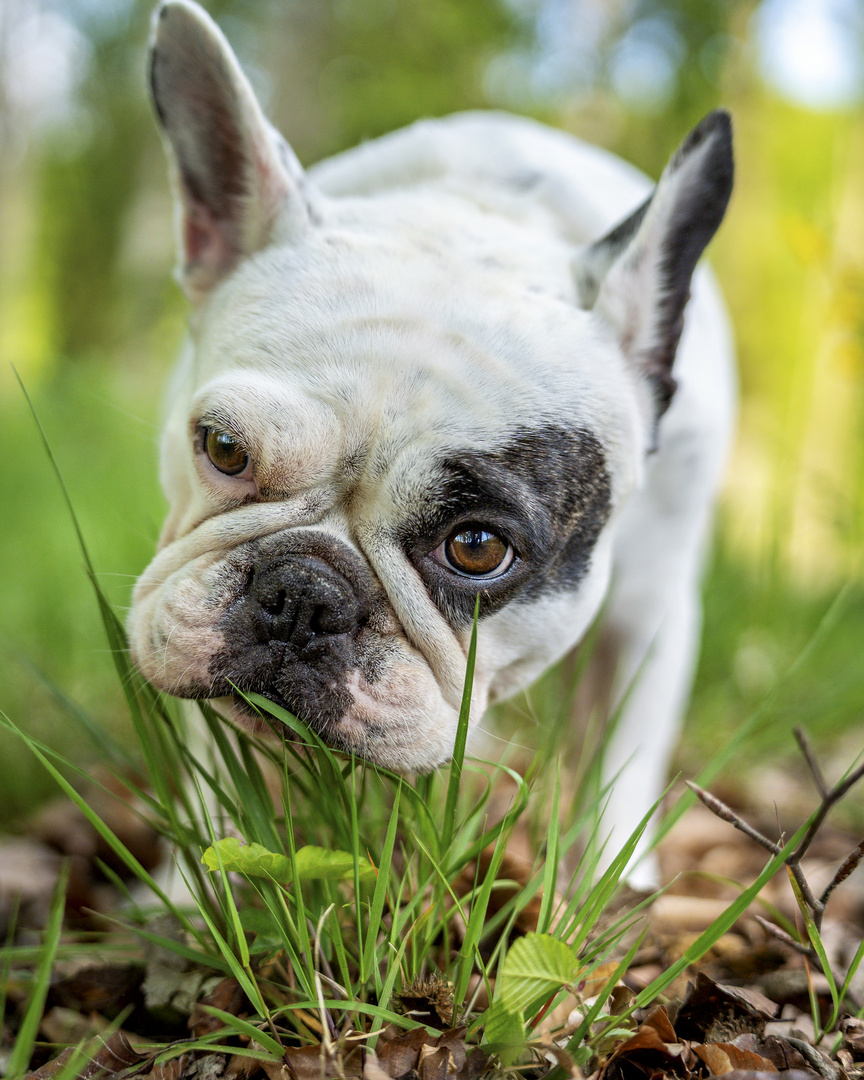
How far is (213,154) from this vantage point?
2588 mm

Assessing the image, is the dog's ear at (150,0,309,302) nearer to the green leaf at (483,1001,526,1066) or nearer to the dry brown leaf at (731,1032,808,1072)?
the green leaf at (483,1001,526,1066)

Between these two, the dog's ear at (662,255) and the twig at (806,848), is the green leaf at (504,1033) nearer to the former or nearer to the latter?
the twig at (806,848)

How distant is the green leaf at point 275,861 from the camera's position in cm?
155

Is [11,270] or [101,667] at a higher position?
[11,270]

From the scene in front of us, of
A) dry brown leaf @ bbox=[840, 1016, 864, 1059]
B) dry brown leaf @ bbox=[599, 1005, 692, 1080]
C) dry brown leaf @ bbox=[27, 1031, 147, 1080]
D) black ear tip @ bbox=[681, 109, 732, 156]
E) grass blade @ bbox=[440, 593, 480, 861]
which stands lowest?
dry brown leaf @ bbox=[27, 1031, 147, 1080]

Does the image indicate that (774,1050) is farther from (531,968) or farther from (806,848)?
(531,968)

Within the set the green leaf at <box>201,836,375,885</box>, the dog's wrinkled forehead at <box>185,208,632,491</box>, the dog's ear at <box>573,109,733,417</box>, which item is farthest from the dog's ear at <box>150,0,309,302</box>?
the green leaf at <box>201,836,375,885</box>

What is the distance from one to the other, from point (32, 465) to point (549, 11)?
9.20m

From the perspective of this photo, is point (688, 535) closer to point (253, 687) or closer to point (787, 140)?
point (253, 687)

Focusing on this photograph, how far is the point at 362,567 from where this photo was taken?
200cm

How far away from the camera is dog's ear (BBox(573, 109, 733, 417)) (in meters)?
2.24

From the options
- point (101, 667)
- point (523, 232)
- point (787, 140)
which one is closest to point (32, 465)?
point (101, 667)

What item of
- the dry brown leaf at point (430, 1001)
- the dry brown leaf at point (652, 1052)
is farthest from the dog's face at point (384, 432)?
the dry brown leaf at point (652, 1052)

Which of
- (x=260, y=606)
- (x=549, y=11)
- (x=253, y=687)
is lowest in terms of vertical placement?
(x=253, y=687)
